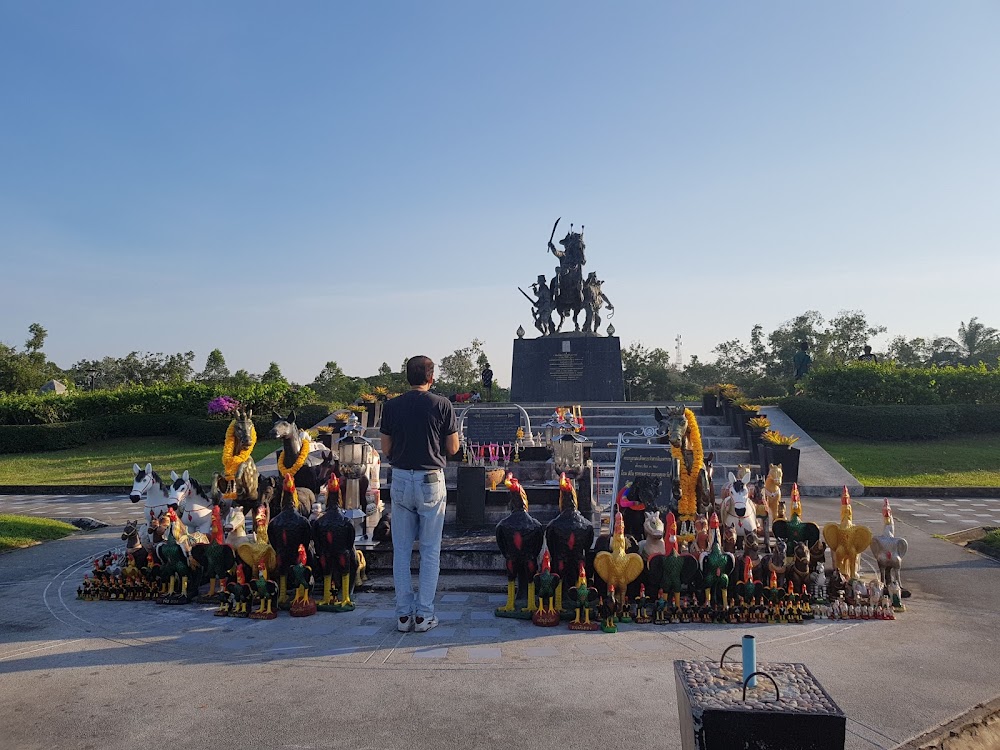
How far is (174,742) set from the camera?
138 inches

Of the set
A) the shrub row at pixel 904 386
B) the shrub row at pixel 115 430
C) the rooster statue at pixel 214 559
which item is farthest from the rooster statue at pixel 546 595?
the shrub row at pixel 904 386

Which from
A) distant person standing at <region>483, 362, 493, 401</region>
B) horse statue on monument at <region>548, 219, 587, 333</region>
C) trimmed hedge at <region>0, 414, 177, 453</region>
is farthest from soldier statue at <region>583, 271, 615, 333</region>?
trimmed hedge at <region>0, 414, 177, 453</region>

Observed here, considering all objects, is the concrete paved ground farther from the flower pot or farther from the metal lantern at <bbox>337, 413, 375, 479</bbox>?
the flower pot

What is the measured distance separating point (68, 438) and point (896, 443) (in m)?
26.8

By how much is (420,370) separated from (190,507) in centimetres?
366

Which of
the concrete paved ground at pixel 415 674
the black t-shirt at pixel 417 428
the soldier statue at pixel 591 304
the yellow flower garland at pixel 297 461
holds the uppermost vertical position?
the soldier statue at pixel 591 304

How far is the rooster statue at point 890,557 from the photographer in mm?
5986

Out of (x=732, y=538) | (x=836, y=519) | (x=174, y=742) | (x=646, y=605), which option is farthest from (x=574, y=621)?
(x=836, y=519)

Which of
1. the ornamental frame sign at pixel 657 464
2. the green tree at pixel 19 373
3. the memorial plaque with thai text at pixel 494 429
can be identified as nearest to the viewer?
the ornamental frame sign at pixel 657 464

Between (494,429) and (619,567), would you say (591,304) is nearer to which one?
(494,429)

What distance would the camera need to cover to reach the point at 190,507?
729 cm

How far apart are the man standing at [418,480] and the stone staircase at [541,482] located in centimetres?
170

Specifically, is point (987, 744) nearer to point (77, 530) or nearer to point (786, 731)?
point (786, 731)

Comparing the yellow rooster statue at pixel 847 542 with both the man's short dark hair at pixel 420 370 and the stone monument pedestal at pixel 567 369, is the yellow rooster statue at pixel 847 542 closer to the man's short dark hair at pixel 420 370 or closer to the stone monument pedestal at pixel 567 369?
the man's short dark hair at pixel 420 370
